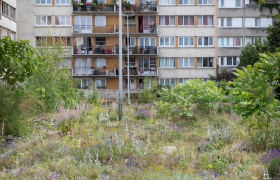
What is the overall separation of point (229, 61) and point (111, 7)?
808 inches

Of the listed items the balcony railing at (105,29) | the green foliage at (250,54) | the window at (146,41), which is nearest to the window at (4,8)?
the balcony railing at (105,29)

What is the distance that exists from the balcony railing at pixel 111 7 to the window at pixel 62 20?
1717 millimetres

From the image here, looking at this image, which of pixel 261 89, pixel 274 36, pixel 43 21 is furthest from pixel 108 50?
pixel 261 89

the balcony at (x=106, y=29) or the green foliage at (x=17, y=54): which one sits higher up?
the balcony at (x=106, y=29)

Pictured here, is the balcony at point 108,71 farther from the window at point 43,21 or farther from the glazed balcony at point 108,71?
the window at point 43,21

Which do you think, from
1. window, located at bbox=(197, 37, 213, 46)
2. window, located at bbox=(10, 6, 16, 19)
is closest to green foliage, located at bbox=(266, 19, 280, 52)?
window, located at bbox=(197, 37, 213, 46)

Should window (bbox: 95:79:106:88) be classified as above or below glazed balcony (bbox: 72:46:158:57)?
below

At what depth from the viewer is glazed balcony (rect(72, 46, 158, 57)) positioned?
4184 cm

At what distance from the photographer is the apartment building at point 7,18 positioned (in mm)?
34062

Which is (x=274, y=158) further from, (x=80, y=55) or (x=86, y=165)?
(x=80, y=55)

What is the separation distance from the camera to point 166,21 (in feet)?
143

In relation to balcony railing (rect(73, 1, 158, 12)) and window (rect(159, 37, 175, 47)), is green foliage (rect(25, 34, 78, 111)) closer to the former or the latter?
balcony railing (rect(73, 1, 158, 12))

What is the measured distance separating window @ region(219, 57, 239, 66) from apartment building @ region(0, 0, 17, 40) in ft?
102

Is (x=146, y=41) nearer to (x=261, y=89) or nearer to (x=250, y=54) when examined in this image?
(x=250, y=54)
